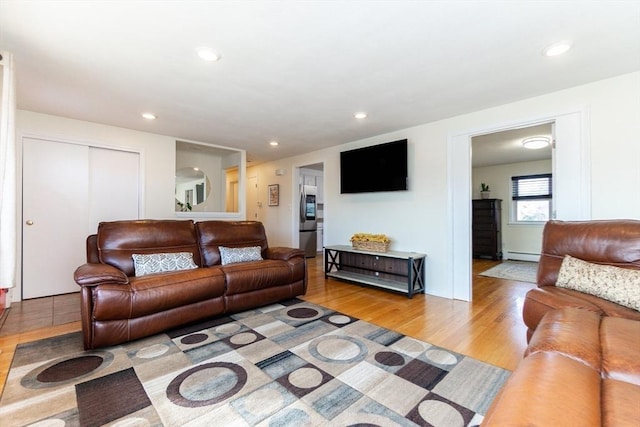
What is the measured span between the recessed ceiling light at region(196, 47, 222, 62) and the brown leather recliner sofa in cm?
249

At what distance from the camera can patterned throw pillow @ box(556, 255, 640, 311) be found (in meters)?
1.74

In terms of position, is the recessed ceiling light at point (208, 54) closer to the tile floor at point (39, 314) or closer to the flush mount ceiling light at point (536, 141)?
the tile floor at point (39, 314)

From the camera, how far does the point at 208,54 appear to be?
209cm

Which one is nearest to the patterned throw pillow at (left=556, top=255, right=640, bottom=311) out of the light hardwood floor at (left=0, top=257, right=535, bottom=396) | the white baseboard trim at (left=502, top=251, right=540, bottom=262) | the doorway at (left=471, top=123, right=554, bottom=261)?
the light hardwood floor at (left=0, top=257, right=535, bottom=396)

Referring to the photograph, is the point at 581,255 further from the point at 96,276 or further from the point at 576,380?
the point at 96,276

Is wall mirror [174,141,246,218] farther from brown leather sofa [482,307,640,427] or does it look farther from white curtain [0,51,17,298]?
brown leather sofa [482,307,640,427]

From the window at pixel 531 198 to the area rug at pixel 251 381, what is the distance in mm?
5579

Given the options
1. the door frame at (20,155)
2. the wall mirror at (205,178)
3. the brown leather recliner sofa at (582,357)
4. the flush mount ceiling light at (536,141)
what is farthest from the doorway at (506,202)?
the door frame at (20,155)

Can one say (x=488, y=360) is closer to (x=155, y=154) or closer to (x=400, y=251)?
(x=400, y=251)

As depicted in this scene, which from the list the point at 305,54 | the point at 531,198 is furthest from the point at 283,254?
the point at 531,198

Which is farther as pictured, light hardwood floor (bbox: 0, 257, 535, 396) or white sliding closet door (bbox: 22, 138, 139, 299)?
white sliding closet door (bbox: 22, 138, 139, 299)

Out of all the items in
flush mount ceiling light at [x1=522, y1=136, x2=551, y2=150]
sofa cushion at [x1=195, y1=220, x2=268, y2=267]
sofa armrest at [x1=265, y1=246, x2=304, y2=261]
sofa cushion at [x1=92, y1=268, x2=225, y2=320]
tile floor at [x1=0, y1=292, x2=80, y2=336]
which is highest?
flush mount ceiling light at [x1=522, y1=136, x2=551, y2=150]

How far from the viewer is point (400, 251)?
4.01m

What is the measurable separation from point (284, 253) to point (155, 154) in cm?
260
